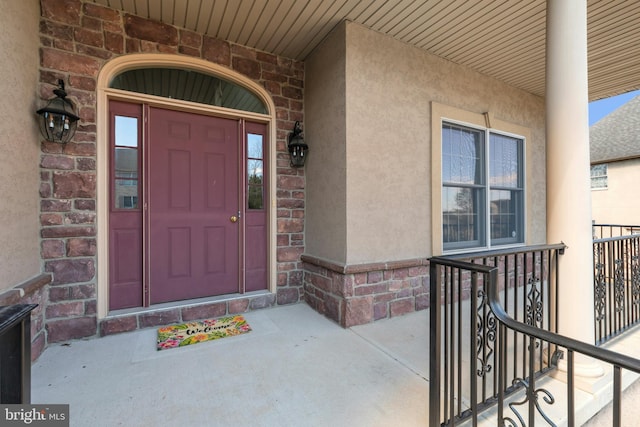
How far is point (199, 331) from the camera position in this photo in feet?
8.89

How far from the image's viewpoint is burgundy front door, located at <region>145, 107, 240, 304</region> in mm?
2947

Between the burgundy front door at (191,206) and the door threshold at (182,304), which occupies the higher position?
the burgundy front door at (191,206)

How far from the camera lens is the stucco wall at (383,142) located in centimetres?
292

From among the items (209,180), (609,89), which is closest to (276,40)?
(209,180)

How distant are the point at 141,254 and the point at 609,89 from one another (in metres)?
6.87

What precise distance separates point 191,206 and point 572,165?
3.25 m

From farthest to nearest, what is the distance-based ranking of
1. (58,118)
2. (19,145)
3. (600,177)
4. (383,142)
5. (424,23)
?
(600,177)
(383,142)
(424,23)
(58,118)
(19,145)

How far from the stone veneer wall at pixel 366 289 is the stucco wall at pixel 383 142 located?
11 centimetres

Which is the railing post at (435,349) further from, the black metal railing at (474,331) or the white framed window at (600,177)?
the white framed window at (600,177)

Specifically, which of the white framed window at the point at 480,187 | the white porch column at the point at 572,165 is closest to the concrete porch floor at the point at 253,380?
Result: the white porch column at the point at 572,165

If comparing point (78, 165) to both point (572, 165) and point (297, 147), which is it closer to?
point (297, 147)

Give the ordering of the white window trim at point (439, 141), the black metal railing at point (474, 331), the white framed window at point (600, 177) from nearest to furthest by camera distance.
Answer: the black metal railing at point (474, 331), the white window trim at point (439, 141), the white framed window at point (600, 177)

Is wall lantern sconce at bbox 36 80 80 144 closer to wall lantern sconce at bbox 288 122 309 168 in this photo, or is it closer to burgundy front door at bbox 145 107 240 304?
burgundy front door at bbox 145 107 240 304

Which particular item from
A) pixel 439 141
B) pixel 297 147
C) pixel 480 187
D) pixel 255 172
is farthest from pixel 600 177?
pixel 255 172
